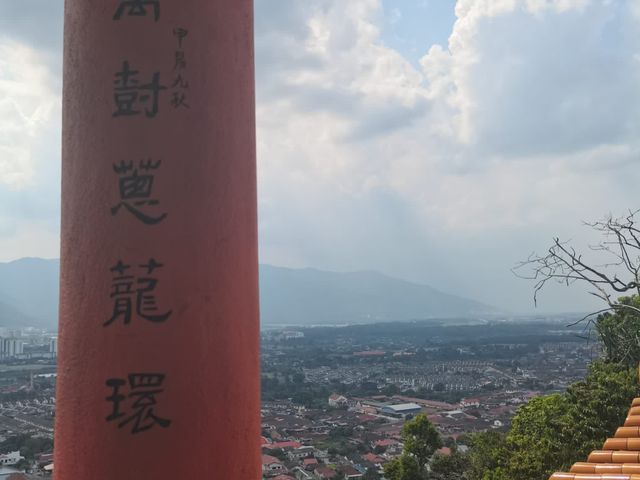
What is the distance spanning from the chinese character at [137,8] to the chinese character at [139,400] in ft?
4.28

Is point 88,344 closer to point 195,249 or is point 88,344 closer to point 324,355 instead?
point 195,249

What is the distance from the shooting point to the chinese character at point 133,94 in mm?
2289

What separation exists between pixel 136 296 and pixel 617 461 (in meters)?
2.79

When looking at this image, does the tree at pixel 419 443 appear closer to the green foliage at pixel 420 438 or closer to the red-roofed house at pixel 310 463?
the green foliage at pixel 420 438

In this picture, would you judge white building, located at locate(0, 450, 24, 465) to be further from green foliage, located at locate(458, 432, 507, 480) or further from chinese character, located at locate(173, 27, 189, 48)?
chinese character, located at locate(173, 27, 189, 48)

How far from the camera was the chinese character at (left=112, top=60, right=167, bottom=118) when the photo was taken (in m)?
2.29

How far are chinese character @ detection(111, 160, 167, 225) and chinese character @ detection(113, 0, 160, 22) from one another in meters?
0.56

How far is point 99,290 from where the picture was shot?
2229mm

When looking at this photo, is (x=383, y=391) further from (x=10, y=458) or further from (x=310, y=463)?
(x=10, y=458)

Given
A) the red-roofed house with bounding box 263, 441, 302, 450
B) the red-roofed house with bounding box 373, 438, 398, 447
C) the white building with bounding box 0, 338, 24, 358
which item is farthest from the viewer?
the white building with bounding box 0, 338, 24, 358

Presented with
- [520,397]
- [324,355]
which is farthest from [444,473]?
[324,355]

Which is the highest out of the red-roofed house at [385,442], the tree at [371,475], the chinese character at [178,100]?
the chinese character at [178,100]

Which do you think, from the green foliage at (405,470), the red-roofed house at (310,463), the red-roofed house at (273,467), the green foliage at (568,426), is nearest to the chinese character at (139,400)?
the green foliage at (568,426)

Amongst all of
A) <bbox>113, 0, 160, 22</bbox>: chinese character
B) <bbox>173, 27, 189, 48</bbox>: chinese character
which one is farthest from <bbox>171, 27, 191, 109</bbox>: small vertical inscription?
<bbox>113, 0, 160, 22</bbox>: chinese character
